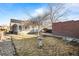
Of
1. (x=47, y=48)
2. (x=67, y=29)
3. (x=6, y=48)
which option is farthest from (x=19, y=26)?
(x=67, y=29)

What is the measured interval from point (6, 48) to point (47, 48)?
24.1 inches

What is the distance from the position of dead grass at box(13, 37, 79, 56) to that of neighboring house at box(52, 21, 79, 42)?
106 millimetres

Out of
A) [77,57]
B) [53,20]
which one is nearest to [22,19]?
[53,20]

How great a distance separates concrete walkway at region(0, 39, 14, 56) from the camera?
3.79 m

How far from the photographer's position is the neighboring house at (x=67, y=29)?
3773 mm

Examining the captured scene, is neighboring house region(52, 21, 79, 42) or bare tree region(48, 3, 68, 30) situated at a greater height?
bare tree region(48, 3, 68, 30)

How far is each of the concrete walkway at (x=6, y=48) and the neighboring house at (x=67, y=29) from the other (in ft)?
2.24

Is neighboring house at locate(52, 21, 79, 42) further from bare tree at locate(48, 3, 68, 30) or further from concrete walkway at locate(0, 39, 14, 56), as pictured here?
concrete walkway at locate(0, 39, 14, 56)

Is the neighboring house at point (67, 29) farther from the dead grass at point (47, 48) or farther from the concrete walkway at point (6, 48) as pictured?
the concrete walkway at point (6, 48)

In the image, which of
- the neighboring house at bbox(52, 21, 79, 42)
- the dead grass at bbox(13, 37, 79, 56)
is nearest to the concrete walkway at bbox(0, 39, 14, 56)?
the dead grass at bbox(13, 37, 79, 56)

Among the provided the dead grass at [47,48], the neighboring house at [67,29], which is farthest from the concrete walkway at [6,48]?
the neighboring house at [67,29]

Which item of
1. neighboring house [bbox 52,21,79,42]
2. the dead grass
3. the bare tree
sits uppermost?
the bare tree

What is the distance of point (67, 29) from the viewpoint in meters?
3.81

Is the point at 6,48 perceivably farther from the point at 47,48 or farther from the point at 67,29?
the point at 67,29
